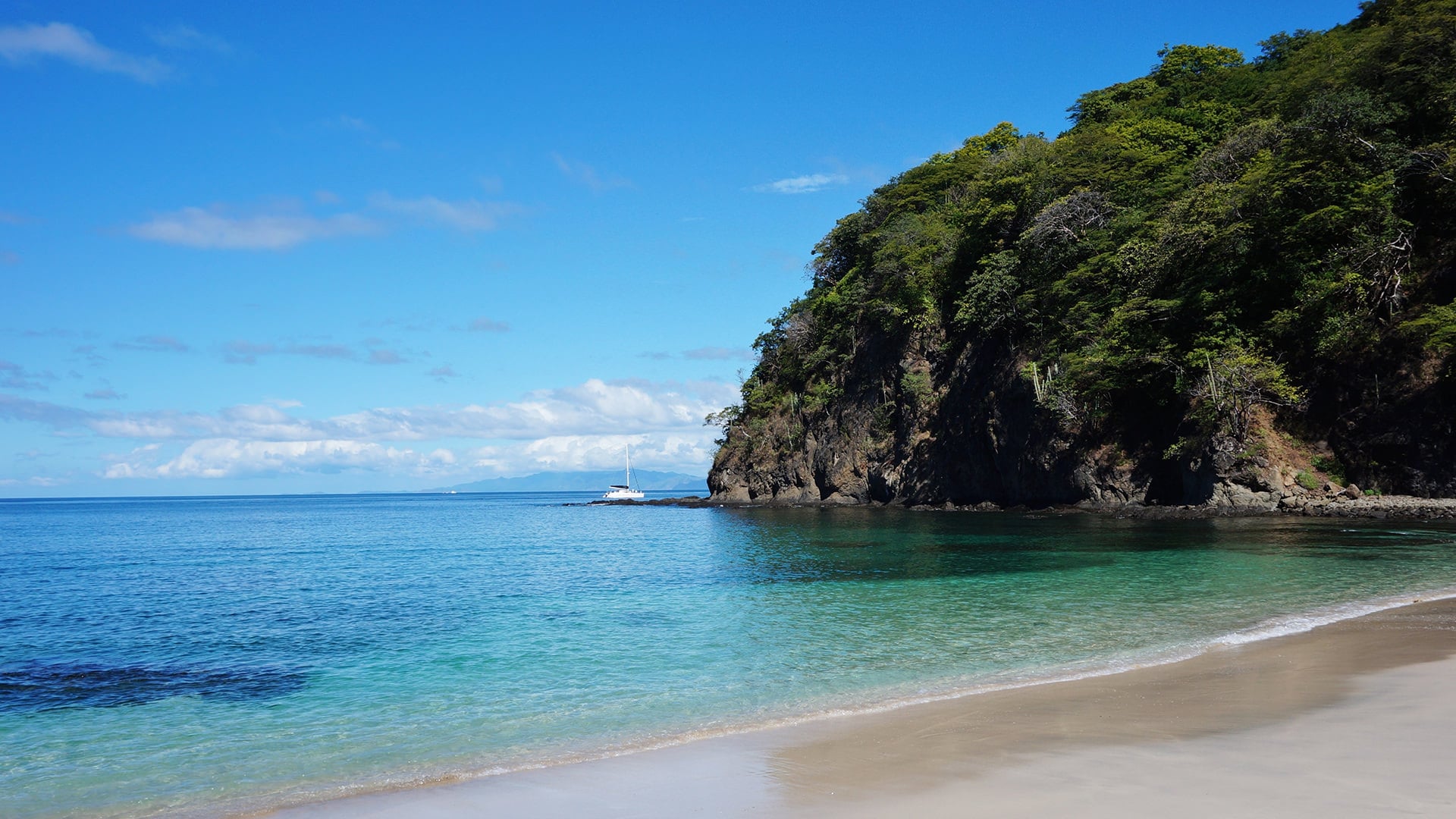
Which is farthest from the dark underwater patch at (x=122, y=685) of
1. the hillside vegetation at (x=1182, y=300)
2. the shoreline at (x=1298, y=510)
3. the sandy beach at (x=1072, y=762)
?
the hillside vegetation at (x=1182, y=300)

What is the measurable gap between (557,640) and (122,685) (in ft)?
20.7

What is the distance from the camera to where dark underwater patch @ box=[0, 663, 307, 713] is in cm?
1092

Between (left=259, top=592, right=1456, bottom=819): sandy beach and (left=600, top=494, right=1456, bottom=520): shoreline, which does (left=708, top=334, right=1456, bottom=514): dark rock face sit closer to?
(left=600, top=494, right=1456, bottom=520): shoreline

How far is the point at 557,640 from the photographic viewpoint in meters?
14.4

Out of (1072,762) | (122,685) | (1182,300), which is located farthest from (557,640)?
(1182,300)

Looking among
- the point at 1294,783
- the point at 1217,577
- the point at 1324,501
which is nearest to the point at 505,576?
the point at 1217,577

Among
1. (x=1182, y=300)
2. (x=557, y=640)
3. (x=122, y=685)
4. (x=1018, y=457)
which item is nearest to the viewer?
(x=122, y=685)

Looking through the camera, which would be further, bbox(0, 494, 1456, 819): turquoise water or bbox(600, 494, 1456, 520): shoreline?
bbox(600, 494, 1456, 520): shoreline

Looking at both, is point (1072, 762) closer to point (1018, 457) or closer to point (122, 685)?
point (122, 685)

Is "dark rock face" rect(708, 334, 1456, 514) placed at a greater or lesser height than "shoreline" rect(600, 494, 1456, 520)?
greater

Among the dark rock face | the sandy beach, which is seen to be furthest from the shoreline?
the sandy beach

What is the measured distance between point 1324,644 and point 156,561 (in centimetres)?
3943

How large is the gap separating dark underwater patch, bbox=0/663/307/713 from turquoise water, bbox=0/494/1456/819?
66 millimetres

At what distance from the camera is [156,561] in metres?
33.9
